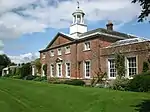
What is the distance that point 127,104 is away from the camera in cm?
1506

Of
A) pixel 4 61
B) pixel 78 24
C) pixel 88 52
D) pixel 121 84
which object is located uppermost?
pixel 78 24

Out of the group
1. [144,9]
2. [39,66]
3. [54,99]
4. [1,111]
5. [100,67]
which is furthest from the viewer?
[39,66]

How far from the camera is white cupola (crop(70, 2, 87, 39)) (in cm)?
4516

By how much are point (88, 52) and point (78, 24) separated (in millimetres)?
10148

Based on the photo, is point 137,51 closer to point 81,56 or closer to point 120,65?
point 120,65

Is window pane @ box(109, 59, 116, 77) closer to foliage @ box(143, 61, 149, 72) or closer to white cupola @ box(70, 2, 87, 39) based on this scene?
foliage @ box(143, 61, 149, 72)

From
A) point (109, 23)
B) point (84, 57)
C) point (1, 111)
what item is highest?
point (109, 23)

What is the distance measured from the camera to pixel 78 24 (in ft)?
150

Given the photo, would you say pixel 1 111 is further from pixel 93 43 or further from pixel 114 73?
pixel 93 43

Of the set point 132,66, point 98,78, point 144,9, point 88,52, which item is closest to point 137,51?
point 132,66

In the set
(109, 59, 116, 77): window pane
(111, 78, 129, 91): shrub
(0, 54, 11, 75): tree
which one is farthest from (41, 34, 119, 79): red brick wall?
(0, 54, 11, 75): tree

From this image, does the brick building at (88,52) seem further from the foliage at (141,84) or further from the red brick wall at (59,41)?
the foliage at (141,84)

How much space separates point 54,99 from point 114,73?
51.6 ft

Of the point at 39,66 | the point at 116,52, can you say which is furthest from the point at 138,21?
the point at 39,66
